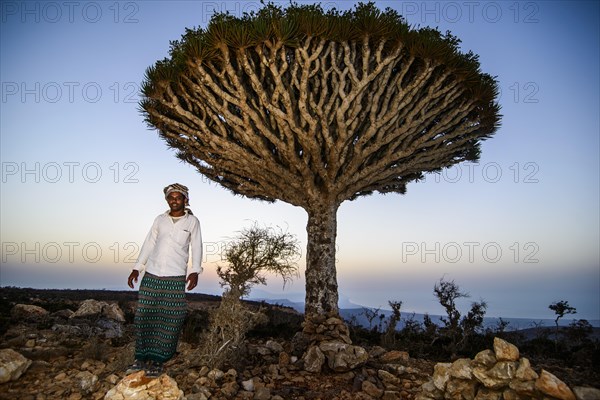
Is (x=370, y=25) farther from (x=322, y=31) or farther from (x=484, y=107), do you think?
(x=484, y=107)

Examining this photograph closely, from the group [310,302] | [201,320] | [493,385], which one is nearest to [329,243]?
[310,302]

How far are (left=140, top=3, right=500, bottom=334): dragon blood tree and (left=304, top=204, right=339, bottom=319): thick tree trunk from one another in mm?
20

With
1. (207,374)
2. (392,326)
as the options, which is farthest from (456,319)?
(207,374)

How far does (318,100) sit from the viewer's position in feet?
22.8

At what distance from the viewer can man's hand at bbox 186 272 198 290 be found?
423cm

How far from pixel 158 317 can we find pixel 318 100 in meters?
4.73

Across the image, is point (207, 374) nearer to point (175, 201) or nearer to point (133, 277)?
point (133, 277)

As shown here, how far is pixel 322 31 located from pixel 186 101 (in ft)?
9.94

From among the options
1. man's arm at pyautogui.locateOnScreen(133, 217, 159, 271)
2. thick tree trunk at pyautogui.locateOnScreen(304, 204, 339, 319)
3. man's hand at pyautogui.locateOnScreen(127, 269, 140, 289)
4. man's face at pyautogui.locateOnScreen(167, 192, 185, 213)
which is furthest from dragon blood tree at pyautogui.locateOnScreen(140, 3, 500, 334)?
man's hand at pyautogui.locateOnScreen(127, 269, 140, 289)

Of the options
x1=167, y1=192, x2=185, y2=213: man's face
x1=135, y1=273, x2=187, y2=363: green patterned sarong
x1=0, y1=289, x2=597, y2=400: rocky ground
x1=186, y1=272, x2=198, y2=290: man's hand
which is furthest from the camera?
x1=167, y1=192, x2=185, y2=213: man's face

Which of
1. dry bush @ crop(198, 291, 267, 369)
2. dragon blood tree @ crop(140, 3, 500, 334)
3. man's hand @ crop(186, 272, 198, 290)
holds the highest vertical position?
dragon blood tree @ crop(140, 3, 500, 334)

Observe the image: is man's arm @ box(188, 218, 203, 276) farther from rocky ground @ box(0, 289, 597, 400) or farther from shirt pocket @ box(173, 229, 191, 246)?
rocky ground @ box(0, 289, 597, 400)

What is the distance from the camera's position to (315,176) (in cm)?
741

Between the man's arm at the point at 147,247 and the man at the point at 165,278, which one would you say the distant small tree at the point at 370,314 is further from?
the man's arm at the point at 147,247
